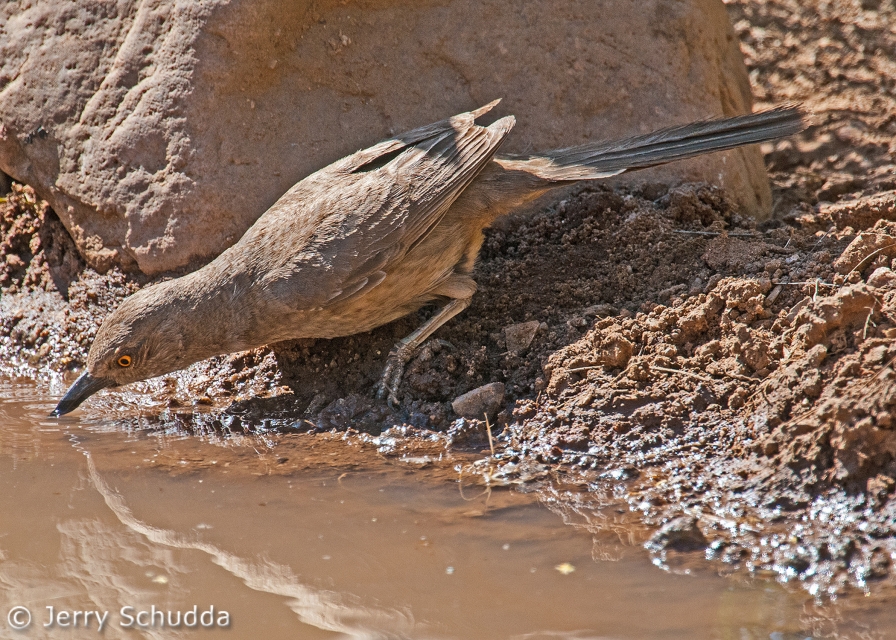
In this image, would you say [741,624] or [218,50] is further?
[218,50]

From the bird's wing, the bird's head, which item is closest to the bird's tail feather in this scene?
the bird's wing

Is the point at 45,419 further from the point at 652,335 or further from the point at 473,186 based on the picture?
the point at 652,335

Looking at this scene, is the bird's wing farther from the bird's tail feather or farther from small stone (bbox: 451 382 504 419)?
small stone (bbox: 451 382 504 419)

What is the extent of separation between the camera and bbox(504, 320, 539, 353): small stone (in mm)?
4504

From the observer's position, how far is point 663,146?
4555 millimetres

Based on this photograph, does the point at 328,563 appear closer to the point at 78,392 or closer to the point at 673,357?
the point at 673,357

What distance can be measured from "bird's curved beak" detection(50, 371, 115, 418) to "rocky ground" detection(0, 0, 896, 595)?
40 cm

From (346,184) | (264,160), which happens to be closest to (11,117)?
(264,160)

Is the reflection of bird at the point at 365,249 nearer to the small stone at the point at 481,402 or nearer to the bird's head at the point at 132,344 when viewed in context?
the bird's head at the point at 132,344

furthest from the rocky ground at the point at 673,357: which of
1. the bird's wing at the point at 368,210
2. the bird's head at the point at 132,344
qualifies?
the bird's wing at the point at 368,210

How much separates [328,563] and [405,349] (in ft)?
5.82

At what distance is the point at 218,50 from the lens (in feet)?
16.3

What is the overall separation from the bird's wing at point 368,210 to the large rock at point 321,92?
1.76 feet

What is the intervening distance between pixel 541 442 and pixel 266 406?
1.78 m
